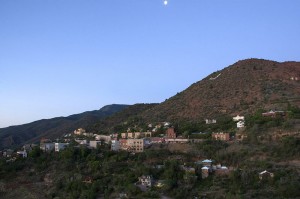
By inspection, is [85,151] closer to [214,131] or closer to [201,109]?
[214,131]

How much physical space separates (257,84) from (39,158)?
26243mm

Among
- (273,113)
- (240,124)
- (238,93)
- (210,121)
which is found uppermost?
(238,93)

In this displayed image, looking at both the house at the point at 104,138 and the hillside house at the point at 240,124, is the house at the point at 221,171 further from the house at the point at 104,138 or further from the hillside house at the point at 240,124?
the house at the point at 104,138

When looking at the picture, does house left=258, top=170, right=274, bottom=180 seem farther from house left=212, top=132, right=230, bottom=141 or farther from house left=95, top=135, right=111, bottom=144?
house left=95, top=135, right=111, bottom=144

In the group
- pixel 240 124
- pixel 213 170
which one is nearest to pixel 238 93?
pixel 240 124

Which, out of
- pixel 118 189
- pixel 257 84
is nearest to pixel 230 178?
pixel 118 189

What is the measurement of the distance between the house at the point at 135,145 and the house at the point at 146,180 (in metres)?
8.79

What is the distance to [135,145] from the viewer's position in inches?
1469

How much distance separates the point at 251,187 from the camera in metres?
23.8

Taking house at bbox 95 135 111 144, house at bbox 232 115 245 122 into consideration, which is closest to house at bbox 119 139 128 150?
house at bbox 95 135 111 144

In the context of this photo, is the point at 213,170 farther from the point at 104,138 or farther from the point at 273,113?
the point at 104,138

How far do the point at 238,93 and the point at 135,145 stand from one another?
15934mm

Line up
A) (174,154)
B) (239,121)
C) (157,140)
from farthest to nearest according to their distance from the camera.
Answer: (157,140), (239,121), (174,154)

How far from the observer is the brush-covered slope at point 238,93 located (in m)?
42.6
